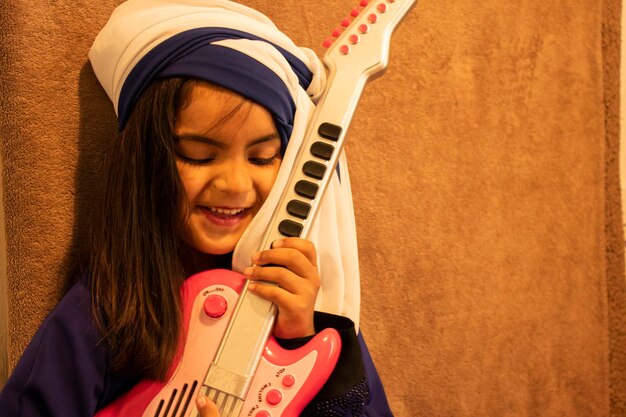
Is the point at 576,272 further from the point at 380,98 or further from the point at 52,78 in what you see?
the point at 52,78

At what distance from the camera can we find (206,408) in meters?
0.49

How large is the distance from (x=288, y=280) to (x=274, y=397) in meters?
0.09

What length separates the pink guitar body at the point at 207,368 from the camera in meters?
0.51

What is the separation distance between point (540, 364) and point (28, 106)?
0.78 metres

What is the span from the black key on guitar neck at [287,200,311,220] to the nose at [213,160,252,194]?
0.13 ft

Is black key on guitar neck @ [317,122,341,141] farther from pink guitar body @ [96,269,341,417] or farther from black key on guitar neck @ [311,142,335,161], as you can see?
pink guitar body @ [96,269,341,417]

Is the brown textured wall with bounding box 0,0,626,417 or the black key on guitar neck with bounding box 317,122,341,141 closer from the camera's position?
the black key on guitar neck with bounding box 317,122,341,141

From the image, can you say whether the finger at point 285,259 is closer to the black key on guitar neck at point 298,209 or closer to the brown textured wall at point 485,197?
the black key on guitar neck at point 298,209

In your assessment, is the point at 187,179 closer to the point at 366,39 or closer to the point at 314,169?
the point at 314,169

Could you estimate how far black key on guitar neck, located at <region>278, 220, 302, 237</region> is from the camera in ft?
1.75

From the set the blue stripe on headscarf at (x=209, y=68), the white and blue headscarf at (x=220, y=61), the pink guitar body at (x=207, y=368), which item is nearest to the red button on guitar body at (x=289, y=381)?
the pink guitar body at (x=207, y=368)

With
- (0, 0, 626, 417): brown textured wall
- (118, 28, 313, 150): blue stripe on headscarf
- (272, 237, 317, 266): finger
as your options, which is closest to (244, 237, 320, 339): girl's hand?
(272, 237, 317, 266): finger

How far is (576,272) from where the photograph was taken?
102 cm

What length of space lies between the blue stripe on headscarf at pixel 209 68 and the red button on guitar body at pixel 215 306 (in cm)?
16
